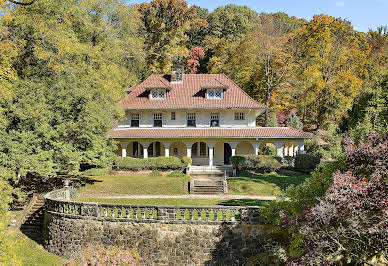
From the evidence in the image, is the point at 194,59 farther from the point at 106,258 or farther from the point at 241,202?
the point at 106,258

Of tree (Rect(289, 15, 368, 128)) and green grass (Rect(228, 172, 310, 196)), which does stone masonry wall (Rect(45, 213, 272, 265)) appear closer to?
green grass (Rect(228, 172, 310, 196))

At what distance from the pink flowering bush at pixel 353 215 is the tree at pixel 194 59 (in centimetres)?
4609

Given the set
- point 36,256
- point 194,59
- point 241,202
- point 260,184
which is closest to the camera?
point 36,256

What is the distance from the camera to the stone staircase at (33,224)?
20.1 meters

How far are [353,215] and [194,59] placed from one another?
50.6m

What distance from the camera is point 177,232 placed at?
16.0 meters

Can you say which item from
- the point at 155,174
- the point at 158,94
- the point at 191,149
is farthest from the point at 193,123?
the point at 155,174

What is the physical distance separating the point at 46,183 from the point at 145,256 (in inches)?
533

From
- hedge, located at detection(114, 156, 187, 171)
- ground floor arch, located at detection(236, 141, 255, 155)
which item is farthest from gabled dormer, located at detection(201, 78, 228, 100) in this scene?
hedge, located at detection(114, 156, 187, 171)

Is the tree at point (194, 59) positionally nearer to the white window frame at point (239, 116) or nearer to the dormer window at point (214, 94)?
the dormer window at point (214, 94)

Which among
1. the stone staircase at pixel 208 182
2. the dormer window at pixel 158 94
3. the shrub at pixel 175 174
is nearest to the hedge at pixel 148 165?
the shrub at pixel 175 174

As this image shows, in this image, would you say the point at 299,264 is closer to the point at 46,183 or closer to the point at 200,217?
the point at 200,217

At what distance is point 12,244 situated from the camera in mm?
10586

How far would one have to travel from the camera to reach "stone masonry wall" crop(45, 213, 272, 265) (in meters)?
15.6
